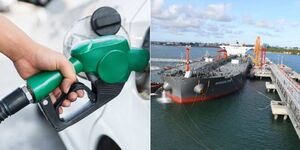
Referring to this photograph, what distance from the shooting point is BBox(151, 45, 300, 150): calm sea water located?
20.0 feet

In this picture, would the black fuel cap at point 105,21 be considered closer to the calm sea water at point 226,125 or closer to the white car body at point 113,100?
the white car body at point 113,100

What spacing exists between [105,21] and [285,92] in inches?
283

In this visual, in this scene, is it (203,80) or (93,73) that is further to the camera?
(203,80)

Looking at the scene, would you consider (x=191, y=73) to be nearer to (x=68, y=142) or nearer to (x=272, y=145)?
(x=272, y=145)

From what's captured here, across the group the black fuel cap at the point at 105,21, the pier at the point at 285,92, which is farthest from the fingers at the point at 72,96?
the pier at the point at 285,92

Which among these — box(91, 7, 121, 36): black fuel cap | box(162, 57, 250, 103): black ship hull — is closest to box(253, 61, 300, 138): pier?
box(162, 57, 250, 103): black ship hull

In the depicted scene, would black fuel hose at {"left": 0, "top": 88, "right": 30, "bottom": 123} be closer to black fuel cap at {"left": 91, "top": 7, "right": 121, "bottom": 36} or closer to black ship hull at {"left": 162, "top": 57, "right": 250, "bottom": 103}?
black fuel cap at {"left": 91, "top": 7, "right": 121, "bottom": 36}

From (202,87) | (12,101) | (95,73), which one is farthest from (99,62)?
(202,87)

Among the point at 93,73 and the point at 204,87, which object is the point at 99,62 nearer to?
the point at 93,73

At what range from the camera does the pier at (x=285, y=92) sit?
6.58 metres

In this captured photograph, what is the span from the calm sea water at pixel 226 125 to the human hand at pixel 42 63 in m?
5.05

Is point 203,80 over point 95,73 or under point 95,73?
under

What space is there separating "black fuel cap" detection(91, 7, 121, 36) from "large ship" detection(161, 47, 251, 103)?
18.7 feet

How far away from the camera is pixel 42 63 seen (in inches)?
22.4
